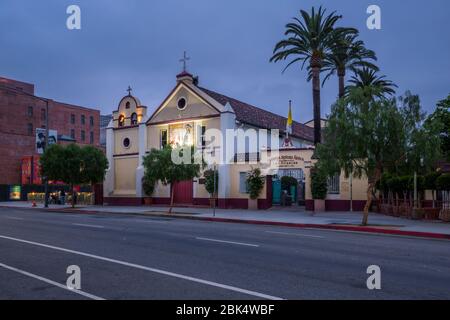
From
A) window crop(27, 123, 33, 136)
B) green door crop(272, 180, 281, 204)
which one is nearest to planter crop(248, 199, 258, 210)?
green door crop(272, 180, 281, 204)

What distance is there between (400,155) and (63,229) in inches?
535

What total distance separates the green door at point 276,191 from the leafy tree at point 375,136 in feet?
48.2

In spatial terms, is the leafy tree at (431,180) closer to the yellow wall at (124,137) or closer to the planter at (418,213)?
the planter at (418,213)

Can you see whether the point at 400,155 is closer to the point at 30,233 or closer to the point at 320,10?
the point at 30,233

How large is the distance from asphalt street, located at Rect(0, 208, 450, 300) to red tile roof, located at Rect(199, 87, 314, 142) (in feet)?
74.9

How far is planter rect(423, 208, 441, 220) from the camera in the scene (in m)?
21.9

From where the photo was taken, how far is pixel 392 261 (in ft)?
33.9

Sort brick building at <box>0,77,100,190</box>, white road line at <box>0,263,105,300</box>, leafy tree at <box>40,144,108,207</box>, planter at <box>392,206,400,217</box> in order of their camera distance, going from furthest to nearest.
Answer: brick building at <box>0,77,100,190</box> < leafy tree at <box>40,144,108,207</box> < planter at <box>392,206,400,217</box> < white road line at <box>0,263,105,300</box>

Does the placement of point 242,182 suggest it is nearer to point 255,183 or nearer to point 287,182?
point 255,183

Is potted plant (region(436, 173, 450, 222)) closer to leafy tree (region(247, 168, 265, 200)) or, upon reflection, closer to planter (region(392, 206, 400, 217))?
planter (region(392, 206, 400, 217))

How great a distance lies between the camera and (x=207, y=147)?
35125 millimetres

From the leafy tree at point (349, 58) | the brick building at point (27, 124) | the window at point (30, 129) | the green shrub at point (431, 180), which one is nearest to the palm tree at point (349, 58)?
the leafy tree at point (349, 58)

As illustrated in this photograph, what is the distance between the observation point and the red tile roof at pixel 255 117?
36.9 meters

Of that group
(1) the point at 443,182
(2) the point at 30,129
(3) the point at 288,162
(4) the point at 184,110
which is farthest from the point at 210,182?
(2) the point at 30,129
